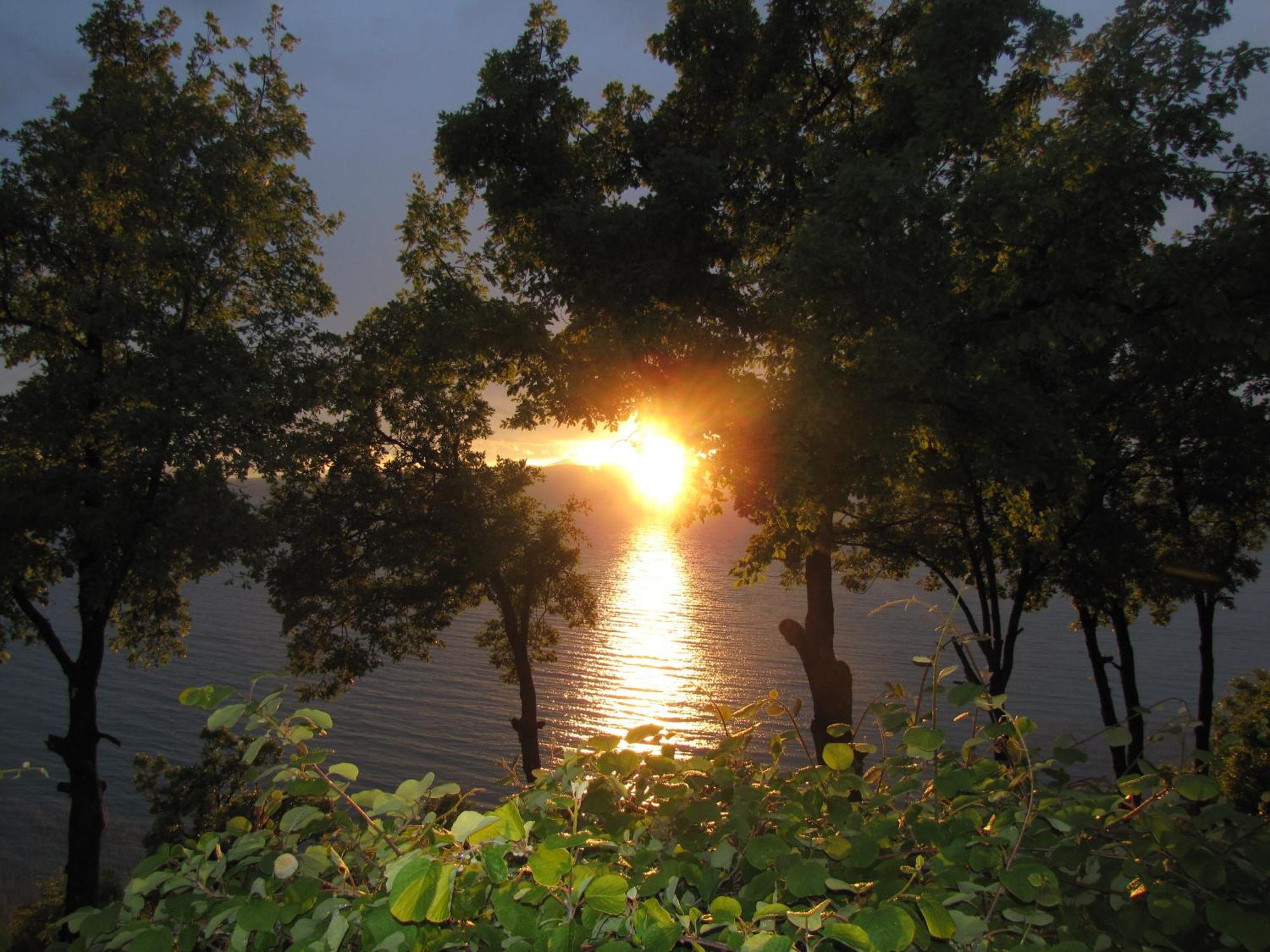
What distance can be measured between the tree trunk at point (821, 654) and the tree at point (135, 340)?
1090 centimetres

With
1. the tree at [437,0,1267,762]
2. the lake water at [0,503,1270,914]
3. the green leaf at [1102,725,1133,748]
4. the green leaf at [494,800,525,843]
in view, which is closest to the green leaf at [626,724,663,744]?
the green leaf at [494,800,525,843]

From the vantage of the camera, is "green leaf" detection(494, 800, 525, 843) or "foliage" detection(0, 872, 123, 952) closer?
"green leaf" detection(494, 800, 525, 843)

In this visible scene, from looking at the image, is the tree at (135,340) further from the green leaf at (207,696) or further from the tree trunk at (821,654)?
the green leaf at (207,696)

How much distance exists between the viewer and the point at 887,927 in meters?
1.71

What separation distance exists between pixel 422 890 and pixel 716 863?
3.03 ft

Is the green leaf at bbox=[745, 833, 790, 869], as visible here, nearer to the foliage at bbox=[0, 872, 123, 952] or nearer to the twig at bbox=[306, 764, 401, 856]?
the twig at bbox=[306, 764, 401, 856]

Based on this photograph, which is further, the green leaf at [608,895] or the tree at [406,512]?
the tree at [406,512]

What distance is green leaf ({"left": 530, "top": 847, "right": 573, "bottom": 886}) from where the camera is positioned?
1.69 m

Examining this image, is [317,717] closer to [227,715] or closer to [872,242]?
[227,715]

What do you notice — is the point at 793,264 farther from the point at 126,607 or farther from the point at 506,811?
the point at 126,607

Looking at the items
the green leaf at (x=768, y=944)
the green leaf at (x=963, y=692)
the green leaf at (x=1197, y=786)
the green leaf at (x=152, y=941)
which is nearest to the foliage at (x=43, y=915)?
the green leaf at (x=152, y=941)

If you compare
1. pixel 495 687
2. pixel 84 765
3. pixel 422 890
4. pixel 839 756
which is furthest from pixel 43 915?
pixel 495 687

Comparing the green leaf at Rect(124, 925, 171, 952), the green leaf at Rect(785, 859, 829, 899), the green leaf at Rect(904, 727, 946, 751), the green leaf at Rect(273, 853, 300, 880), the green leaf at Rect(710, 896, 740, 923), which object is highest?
the green leaf at Rect(904, 727, 946, 751)

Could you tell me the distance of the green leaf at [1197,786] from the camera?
2.39 m
